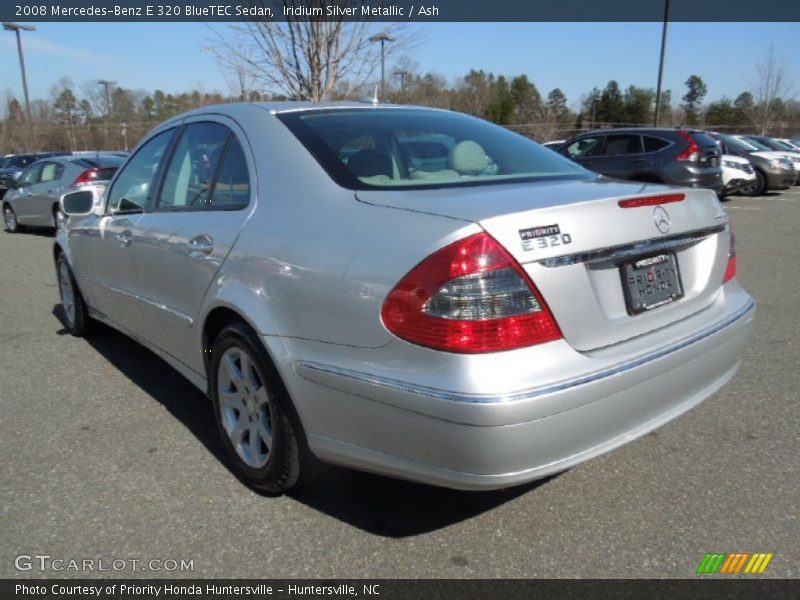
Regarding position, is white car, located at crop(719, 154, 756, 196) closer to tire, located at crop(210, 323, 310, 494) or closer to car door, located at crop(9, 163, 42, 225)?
car door, located at crop(9, 163, 42, 225)

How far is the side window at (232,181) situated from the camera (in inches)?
111

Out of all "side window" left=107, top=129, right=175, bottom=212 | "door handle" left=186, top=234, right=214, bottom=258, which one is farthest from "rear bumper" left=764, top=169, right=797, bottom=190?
"door handle" left=186, top=234, right=214, bottom=258

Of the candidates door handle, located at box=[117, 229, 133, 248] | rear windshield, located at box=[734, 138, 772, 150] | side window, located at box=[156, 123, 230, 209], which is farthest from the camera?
rear windshield, located at box=[734, 138, 772, 150]

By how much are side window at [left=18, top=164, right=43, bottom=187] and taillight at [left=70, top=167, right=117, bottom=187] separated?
5.30ft

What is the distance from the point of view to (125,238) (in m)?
3.75

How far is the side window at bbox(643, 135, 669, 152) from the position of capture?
1185 cm

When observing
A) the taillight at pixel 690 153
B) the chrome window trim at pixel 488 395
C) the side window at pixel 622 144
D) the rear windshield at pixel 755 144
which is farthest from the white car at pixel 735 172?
the chrome window trim at pixel 488 395

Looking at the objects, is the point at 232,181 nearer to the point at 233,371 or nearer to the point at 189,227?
the point at 189,227

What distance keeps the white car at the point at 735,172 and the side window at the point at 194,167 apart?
1444 cm

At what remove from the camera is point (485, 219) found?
6.59ft

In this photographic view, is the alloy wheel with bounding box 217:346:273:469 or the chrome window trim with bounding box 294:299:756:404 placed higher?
the chrome window trim with bounding box 294:299:756:404

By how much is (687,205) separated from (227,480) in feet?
7.38

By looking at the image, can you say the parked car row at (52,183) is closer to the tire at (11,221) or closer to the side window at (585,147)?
the tire at (11,221)
